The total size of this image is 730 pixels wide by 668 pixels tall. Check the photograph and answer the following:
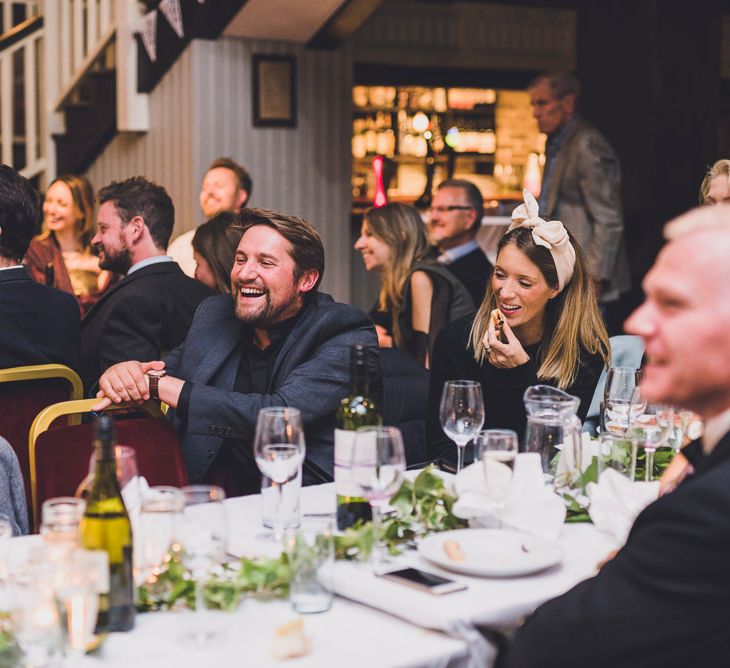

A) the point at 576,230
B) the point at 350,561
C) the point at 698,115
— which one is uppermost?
the point at 698,115

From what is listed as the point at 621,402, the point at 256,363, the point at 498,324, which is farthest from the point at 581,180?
the point at 621,402

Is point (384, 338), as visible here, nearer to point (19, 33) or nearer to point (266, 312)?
point (266, 312)

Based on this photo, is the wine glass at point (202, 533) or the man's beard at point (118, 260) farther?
the man's beard at point (118, 260)

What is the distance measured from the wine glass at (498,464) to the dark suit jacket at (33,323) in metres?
1.74

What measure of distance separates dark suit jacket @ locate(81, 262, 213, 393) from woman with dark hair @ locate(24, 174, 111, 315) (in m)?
1.86

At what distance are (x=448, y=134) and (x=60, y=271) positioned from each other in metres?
4.66

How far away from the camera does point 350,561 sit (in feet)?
5.61

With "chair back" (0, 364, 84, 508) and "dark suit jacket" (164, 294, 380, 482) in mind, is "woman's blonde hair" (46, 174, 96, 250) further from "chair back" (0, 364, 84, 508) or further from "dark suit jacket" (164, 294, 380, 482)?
"dark suit jacket" (164, 294, 380, 482)

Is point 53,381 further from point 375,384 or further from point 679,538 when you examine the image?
point 679,538

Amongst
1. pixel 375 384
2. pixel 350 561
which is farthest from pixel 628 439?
pixel 375 384

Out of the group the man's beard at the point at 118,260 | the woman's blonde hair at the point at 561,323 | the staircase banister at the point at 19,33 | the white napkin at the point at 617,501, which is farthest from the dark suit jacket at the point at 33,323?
the staircase banister at the point at 19,33

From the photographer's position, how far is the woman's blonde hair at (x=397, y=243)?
15.8ft

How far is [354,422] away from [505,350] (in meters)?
1.05

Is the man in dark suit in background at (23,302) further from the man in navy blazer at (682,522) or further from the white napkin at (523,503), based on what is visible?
the man in navy blazer at (682,522)
